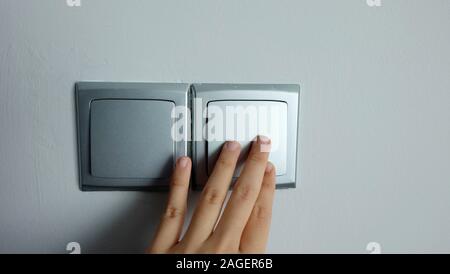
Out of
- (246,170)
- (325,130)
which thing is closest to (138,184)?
(246,170)

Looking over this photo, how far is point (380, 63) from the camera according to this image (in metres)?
0.41

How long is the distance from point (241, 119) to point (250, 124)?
12 mm

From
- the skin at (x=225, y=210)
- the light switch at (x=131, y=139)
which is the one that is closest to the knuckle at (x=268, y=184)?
the skin at (x=225, y=210)

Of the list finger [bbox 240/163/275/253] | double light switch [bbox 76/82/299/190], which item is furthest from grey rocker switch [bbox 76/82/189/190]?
finger [bbox 240/163/275/253]

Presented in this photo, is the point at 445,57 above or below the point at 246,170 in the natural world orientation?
above

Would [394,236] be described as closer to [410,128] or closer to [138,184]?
[410,128]

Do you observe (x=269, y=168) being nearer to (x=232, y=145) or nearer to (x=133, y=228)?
(x=232, y=145)

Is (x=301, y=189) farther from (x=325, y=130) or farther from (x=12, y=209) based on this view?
(x=12, y=209)

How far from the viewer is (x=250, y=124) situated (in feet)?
1.32

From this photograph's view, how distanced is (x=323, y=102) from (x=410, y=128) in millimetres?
116

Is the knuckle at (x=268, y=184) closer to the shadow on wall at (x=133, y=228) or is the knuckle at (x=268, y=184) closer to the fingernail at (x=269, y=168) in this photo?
the fingernail at (x=269, y=168)

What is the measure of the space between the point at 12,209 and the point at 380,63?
468mm

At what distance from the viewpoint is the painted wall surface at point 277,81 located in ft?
1.28
